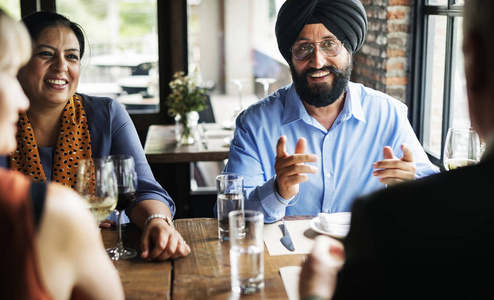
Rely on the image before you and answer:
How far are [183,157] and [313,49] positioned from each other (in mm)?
1305

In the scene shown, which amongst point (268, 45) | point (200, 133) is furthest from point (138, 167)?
point (268, 45)

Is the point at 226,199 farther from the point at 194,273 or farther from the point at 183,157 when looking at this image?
→ the point at 183,157

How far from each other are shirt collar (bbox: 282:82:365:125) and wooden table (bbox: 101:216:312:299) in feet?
2.33

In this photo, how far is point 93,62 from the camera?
496 cm

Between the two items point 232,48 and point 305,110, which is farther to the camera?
point 232,48

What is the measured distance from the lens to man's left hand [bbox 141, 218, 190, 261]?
1.58 m

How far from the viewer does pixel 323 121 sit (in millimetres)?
2330

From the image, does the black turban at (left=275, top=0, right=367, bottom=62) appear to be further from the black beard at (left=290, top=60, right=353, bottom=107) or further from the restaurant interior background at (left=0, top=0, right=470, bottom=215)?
the restaurant interior background at (left=0, top=0, right=470, bottom=215)

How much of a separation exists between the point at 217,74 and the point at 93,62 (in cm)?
104

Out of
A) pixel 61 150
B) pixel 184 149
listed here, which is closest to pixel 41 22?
pixel 61 150

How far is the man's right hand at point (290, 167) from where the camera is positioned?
179 centimetres

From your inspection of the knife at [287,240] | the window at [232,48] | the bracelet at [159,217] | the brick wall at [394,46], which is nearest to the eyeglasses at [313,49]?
the knife at [287,240]

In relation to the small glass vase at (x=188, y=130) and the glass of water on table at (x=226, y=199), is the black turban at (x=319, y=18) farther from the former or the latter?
the small glass vase at (x=188, y=130)

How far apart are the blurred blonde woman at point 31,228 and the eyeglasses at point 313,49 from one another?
4.83 ft
